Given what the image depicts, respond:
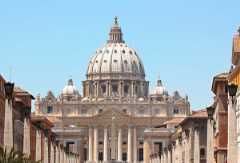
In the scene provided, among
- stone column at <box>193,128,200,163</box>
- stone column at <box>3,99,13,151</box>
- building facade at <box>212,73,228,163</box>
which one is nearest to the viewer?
stone column at <box>3,99,13,151</box>

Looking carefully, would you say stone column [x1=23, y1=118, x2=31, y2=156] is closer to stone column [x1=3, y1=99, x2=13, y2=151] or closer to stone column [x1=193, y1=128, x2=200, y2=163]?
stone column [x1=3, y1=99, x2=13, y2=151]

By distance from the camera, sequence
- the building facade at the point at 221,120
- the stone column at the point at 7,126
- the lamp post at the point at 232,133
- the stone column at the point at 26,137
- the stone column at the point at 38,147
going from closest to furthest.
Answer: the lamp post at the point at 232,133, the stone column at the point at 7,126, the building facade at the point at 221,120, the stone column at the point at 26,137, the stone column at the point at 38,147

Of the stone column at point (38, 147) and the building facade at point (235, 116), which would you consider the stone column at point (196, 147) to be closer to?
the stone column at point (38, 147)

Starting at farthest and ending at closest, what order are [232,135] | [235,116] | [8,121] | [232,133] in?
[8,121] → [235,116] → [232,133] → [232,135]

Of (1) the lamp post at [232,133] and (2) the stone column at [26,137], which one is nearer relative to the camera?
(1) the lamp post at [232,133]

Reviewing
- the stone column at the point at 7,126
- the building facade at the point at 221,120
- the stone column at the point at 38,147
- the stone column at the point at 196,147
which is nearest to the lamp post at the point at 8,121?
the stone column at the point at 7,126

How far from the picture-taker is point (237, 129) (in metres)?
59.8

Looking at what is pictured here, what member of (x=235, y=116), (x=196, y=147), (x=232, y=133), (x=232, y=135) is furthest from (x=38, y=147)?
(x=232, y=135)

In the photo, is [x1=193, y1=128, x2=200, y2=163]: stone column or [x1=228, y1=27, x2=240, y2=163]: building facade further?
[x1=193, y1=128, x2=200, y2=163]: stone column

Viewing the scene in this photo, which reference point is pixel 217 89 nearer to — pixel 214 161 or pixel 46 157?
pixel 214 161

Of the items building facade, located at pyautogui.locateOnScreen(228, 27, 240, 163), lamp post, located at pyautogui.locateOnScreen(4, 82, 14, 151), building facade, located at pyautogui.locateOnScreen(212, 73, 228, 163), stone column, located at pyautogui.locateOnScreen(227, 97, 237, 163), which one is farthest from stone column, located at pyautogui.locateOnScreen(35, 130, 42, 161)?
stone column, located at pyautogui.locateOnScreen(227, 97, 237, 163)

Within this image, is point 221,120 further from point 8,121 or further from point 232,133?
point 8,121

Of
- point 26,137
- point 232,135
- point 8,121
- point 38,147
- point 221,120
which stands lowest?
point 232,135

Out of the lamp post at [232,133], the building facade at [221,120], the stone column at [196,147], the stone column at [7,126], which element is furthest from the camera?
the stone column at [196,147]
